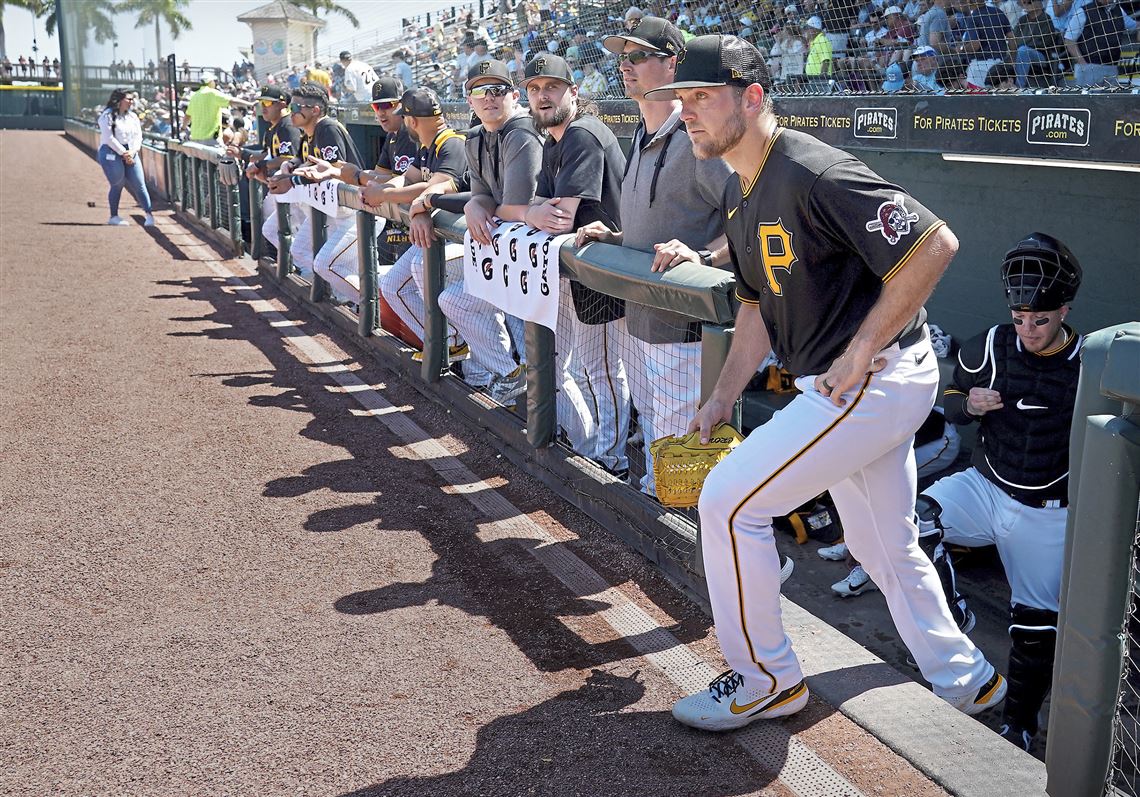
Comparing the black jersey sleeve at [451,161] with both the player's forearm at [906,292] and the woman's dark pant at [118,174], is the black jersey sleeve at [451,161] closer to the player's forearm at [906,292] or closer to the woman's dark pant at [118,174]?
the player's forearm at [906,292]

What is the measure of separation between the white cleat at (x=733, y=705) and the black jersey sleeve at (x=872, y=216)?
1204 millimetres

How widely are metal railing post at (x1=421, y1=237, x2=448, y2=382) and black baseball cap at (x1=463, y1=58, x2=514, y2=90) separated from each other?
103 centimetres

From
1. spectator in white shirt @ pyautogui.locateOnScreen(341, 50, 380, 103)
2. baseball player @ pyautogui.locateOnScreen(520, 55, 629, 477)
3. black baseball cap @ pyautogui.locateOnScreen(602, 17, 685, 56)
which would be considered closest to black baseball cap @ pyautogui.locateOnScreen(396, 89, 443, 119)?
baseball player @ pyautogui.locateOnScreen(520, 55, 629, 477)

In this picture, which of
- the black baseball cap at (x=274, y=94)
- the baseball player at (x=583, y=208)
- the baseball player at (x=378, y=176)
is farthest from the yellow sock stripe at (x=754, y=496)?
the black baseball cap at (x=274, y=94)

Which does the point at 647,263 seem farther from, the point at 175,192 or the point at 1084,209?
the point at 175,192

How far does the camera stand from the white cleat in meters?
3.02

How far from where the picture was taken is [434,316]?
256 inches

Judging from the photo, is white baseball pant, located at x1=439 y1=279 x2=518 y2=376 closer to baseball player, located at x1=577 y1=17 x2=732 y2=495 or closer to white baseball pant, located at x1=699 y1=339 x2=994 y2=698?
baseball player, located at x1=577 y1=17 x2=732 y2=495

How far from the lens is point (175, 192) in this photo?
18656 millimetres

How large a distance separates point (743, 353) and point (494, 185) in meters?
2.77

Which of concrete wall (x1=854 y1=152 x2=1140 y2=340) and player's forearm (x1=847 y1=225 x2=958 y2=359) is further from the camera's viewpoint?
concrete wall (x1=854 y1=152 x2=1140 y2=340)

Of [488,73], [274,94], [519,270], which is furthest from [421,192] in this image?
[274,94]

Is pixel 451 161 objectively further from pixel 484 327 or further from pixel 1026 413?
pixel 1026 413

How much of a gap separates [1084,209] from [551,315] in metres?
4.23
